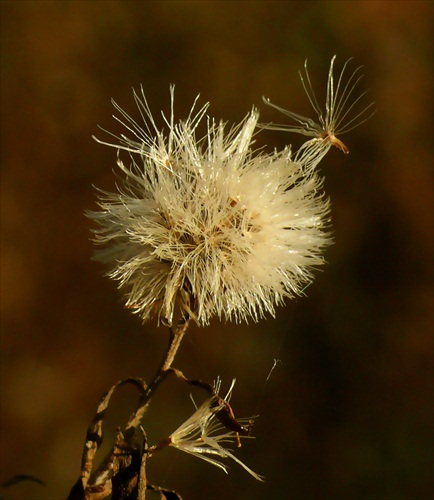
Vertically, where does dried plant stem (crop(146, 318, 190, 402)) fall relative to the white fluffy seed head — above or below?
below

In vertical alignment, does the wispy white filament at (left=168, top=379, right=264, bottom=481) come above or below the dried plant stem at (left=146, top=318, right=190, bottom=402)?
below

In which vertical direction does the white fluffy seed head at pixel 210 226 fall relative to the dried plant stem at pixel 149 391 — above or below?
above

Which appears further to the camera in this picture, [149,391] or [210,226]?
[210,226]

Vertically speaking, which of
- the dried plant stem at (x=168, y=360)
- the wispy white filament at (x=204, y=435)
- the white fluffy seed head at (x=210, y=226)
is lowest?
the wispy white filament at (x=204, y=435)

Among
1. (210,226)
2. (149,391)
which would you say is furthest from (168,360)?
(210,226)

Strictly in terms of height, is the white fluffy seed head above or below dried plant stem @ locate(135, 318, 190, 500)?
above

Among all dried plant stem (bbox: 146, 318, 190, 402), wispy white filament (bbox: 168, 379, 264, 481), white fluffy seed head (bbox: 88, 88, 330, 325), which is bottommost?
wispy white filament (bbox: 168, 379, 264, 481)

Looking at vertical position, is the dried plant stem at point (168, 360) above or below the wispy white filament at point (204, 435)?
above

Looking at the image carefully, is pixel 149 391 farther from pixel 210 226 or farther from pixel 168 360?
pixel 210 226
